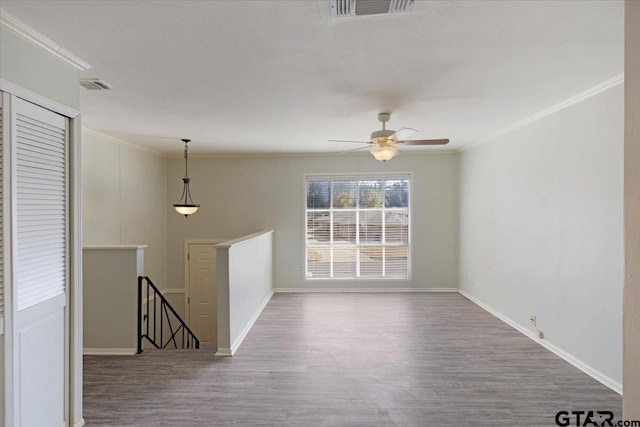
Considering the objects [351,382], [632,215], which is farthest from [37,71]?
[351,382]

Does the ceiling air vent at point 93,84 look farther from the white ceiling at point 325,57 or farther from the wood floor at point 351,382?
the wood floor at point 351,382

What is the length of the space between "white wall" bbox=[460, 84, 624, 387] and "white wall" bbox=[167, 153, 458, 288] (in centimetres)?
121

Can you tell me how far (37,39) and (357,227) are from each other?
5.46m

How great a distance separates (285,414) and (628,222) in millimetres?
2491

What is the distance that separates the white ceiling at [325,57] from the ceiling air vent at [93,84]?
100 millimetres

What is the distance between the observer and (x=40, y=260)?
2.14m

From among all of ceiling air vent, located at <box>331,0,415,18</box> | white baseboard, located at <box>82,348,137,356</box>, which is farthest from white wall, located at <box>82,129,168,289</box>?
ceiling air vent, located at <box>331,0,415,18</box>

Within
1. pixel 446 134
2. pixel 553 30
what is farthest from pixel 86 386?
pixel 446 134

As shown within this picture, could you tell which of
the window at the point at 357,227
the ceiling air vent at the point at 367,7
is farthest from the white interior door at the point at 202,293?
the ceiling air vent at the point at 367,7

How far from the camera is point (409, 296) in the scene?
20.4ft

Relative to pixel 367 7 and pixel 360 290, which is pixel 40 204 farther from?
pixel 360 290

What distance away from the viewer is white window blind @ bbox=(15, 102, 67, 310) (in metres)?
1.99

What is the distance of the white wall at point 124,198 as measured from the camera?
4629 mm

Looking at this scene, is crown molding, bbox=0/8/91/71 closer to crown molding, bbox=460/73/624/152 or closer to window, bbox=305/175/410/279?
crown molding, bbox=460/73/624/152
